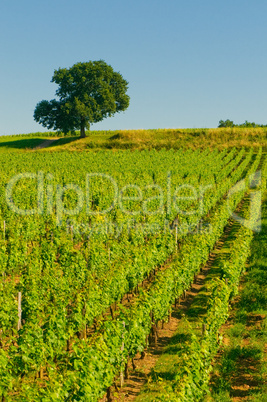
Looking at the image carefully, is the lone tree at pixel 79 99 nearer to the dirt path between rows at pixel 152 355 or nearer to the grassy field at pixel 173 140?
the grassy field at pixel 173 140

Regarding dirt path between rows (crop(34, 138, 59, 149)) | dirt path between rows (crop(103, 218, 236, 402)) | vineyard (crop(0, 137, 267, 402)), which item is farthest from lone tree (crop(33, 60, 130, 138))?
dirt path between rows (crop(103, 218, 236, 402))

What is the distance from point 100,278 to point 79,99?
59.4m

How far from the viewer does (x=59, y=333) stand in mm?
10133

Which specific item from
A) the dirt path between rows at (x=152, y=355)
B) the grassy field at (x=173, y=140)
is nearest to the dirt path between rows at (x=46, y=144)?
the grassy field at (x=173, y=140)

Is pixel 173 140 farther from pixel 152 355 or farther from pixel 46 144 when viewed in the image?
pixel 152 355

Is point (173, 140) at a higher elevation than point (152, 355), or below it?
higher

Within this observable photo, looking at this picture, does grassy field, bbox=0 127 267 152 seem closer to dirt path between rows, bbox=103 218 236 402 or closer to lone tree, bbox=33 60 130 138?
lone tree, bbox=33 60 130 138

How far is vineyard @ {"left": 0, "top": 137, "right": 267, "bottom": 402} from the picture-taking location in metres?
8.78

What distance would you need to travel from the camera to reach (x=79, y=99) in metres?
71.2

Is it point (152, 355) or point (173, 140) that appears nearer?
point (152, 355)

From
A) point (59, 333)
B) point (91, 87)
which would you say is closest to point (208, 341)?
point (59, 333)

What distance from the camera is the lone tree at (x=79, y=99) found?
7062 centimetres

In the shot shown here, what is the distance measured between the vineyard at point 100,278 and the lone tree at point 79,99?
120 feet

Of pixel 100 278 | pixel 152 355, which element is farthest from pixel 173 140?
pixel 152 355
